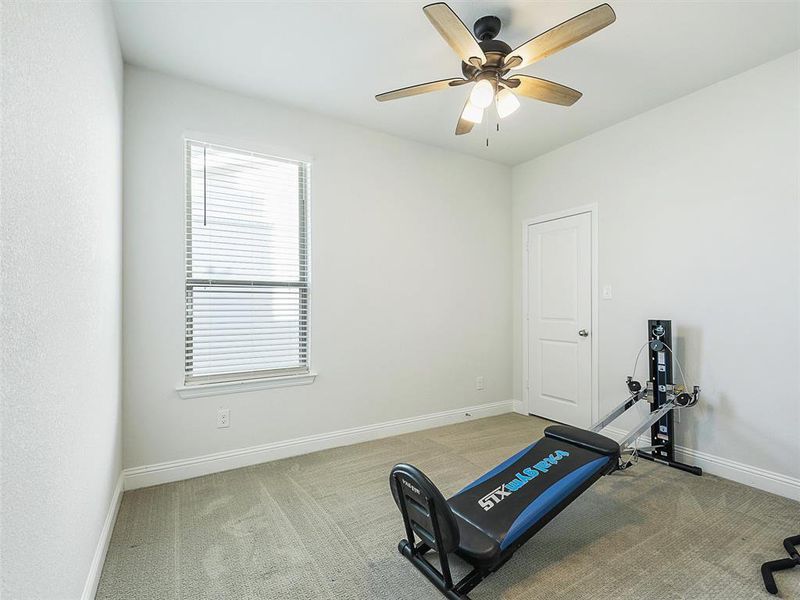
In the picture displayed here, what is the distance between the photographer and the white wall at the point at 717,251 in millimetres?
2564

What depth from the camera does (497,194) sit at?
176 inches

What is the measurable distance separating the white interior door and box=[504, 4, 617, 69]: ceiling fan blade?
2.08 meters

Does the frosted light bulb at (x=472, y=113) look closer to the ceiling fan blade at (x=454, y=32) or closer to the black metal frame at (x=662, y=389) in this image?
the ceiling fan blade at (x=454, y=32)

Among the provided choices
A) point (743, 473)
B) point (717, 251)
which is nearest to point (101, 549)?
point (743, 473)

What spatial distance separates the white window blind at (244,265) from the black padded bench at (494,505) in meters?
1.69

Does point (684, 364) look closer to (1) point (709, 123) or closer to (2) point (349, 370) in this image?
(1) point (709, 123)

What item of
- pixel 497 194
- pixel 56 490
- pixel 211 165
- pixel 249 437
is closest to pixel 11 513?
pixel 56 490

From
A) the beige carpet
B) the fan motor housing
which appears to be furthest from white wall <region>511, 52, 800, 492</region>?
the fan motor housing

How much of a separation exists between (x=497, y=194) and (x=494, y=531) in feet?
11.7

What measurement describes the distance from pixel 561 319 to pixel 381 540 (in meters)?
2.78

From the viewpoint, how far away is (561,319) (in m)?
4.03

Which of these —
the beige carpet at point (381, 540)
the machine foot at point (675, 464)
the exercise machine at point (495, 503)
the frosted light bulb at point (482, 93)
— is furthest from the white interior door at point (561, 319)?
the frosted light bulb at point (482, 93)

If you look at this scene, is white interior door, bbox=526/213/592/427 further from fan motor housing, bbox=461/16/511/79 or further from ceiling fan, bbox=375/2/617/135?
fan motor housing, bbox=461/16/511/79

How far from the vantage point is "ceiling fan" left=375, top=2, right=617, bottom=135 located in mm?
1759
